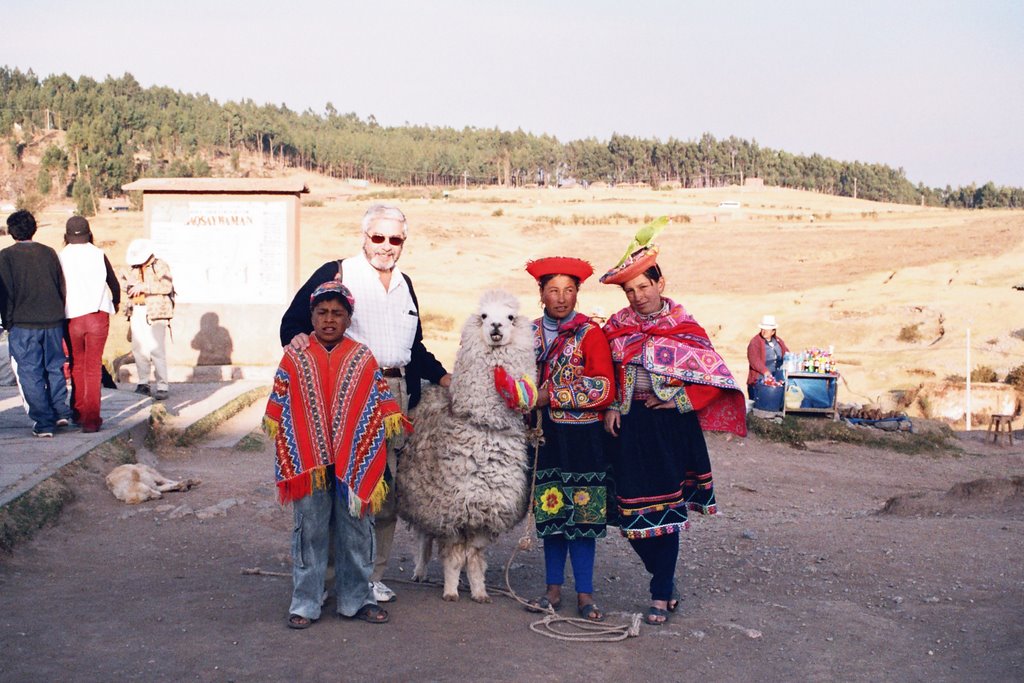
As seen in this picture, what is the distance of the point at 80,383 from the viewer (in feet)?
28.6

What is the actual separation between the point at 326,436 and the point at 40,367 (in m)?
4.59

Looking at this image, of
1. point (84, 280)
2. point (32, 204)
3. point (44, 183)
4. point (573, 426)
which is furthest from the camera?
point (44, 183)

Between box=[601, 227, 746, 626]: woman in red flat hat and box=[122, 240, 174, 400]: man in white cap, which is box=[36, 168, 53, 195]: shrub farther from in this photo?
box=[601, 227, 746, 626]: woman in red flat hat

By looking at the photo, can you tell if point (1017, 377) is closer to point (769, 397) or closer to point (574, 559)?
point (769, 397)

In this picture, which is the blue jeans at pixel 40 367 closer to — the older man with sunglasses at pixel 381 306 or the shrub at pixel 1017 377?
the older man with sunglasses at pixel 381 306

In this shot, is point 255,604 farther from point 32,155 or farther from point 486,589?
point 32,155

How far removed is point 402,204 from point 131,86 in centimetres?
6493

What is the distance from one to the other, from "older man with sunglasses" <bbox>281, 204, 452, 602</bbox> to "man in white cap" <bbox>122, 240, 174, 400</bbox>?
23.3 ft

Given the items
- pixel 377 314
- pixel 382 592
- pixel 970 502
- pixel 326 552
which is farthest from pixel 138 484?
pixel 970 502

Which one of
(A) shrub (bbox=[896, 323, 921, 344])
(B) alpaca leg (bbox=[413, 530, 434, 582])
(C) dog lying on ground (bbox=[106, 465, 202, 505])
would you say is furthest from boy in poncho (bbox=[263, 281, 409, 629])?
(A) shrub (bbox=[896, 323, 921, 344])

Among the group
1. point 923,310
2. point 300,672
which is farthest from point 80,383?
point 923,310

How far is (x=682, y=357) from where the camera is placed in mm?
5293

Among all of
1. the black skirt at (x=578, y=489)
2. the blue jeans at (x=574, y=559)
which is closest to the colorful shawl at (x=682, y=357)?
the black skirt at (x=578, y=489)

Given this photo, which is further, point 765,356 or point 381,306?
point 765,356
